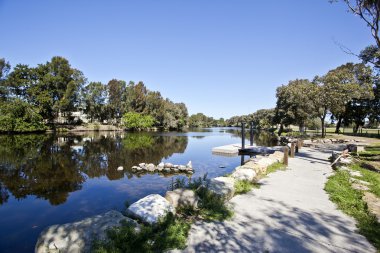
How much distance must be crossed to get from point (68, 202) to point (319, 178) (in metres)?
10.5

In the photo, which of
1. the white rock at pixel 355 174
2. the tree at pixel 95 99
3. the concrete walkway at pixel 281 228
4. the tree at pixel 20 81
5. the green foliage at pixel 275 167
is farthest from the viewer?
the tree at pixel 95 99

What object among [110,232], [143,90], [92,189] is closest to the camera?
[110,232]

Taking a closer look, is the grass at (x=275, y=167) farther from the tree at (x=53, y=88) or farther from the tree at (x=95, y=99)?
the tree at (x=95, y=99)

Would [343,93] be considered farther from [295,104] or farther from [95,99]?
[95,99]

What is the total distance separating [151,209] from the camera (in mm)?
5668

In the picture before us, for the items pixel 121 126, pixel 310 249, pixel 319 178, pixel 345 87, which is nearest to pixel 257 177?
pixel 319 178

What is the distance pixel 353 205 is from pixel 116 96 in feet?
282

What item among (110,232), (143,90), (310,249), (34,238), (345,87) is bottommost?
(34,238)

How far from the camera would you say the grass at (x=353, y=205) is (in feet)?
17.0

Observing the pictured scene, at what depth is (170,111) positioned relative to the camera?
314ft

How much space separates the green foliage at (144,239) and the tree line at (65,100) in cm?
5915

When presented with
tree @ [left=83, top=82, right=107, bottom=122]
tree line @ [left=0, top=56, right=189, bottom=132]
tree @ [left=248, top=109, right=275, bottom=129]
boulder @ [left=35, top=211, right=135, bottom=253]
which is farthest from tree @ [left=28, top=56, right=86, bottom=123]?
tree @ [left=248, top=109, right=275, bottom=129]

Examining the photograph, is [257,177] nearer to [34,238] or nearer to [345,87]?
[34,238]

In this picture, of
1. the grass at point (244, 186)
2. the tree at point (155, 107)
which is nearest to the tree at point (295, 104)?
the grass at point (244, 186)
